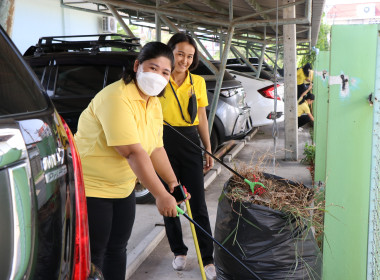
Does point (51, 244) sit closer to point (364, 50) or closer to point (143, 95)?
point (143, 95)

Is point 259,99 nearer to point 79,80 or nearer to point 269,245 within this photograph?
point 79,80

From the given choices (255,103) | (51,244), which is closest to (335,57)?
(51,244)

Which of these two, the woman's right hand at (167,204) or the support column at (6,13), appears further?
the support column at (6,13)

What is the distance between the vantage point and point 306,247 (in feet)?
10.6

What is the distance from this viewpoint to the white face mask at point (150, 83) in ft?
9.25

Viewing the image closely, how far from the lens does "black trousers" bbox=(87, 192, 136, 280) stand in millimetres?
2834

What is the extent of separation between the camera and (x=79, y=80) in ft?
18.9

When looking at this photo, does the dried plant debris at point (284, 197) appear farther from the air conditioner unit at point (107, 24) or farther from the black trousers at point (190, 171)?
the air conditioner unit at point (107, 24)

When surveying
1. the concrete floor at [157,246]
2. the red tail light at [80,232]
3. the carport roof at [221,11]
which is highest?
the carport roof at [221,11]

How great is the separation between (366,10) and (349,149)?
286 feet

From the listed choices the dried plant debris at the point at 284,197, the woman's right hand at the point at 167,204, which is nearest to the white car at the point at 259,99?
the dried plant debris at the point at 284,197

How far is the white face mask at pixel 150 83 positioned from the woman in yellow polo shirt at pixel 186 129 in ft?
3.69

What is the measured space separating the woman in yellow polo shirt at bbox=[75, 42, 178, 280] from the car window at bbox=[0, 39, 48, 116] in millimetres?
994

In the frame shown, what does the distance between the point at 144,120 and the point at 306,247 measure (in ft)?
4.34
